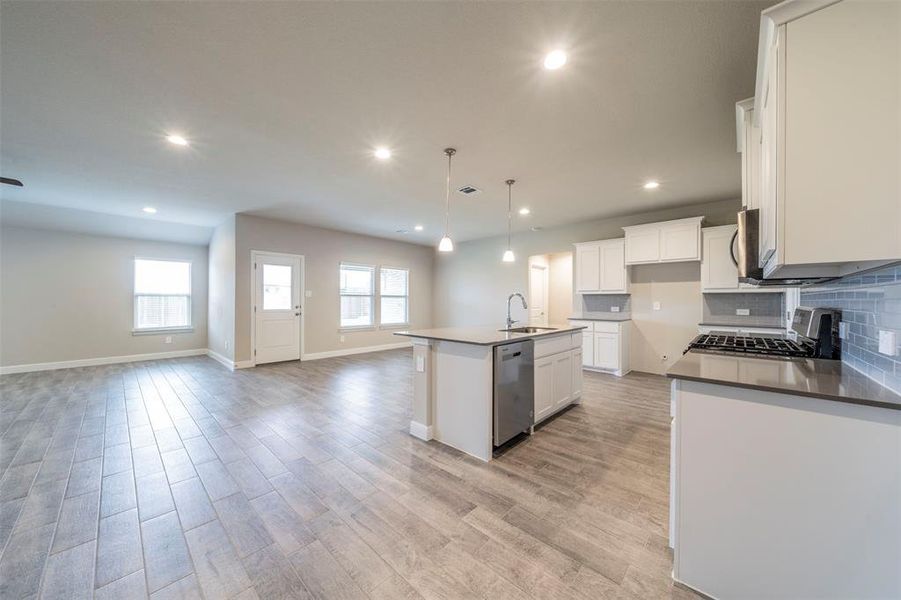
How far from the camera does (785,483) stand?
1.22 metres

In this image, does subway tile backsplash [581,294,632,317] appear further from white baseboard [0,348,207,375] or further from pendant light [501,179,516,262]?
white baseboard [0,348,207,375]

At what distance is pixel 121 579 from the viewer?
1.46 m

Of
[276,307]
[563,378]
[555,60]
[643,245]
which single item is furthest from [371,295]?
[555,60]

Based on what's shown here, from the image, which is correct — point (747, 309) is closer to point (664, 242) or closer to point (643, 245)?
point (664, 242)

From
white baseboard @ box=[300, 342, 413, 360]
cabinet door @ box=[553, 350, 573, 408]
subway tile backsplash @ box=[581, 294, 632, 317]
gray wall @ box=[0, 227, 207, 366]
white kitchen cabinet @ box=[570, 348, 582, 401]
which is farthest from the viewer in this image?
white baseboard @ box=[300, 342, 413, 360]

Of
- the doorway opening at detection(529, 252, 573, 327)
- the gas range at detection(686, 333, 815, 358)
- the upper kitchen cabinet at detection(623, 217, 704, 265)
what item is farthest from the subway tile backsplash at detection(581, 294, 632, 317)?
the gas range at detection(686, 333, 815, 358)

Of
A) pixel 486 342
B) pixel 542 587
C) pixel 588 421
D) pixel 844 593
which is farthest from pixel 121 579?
pixel 588 421

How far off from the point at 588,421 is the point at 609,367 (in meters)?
2.28

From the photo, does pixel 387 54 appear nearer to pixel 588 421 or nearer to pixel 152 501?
pixel 152 501

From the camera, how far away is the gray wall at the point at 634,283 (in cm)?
499

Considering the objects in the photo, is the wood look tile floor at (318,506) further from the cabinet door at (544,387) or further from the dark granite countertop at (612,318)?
Result: the dark granite countertop at (612,318)

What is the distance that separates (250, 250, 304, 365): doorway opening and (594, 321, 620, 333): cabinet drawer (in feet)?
18.0

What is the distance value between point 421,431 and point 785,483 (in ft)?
7.63

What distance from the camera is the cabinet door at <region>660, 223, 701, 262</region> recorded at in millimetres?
4578
